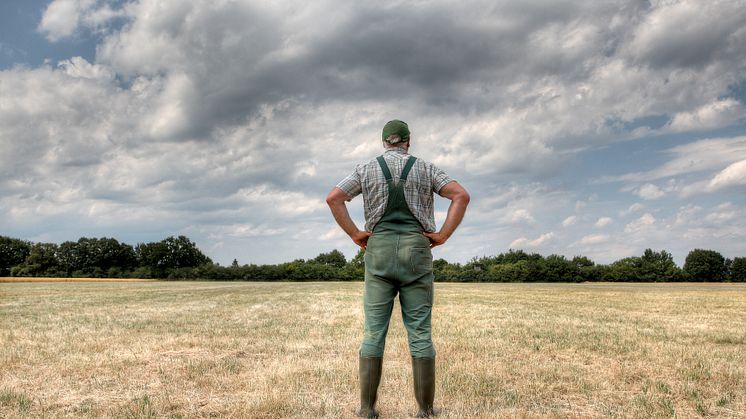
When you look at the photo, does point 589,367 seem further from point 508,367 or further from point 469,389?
point 469,389

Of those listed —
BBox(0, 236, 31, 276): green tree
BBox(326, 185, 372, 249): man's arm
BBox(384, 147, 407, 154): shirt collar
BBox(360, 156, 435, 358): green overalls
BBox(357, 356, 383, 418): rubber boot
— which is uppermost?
BBox(0, 236, 31, 276): green tree

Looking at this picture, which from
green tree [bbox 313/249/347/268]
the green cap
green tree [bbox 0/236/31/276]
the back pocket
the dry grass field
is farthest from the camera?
green tree [bbox 313/249/347/268]

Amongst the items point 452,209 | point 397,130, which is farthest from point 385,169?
point 452,209

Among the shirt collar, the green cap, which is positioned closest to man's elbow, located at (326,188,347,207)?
the shirt collar

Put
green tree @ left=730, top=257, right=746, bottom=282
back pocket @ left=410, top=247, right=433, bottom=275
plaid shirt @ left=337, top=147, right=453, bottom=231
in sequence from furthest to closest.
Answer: green tree @ left=730, top=257, right=746, bottom=282
plaid shirt @ left=337, top=147, right=453, bottom=231
back pocket @ left=410, top=247, right=433, bottom=275

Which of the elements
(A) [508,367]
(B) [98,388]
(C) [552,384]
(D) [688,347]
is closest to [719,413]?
(C) [552,384]

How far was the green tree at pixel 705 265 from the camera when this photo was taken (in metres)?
95.4

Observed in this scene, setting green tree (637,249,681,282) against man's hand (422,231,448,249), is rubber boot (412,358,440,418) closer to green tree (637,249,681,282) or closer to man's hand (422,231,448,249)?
man's hand (422,231,448,249)

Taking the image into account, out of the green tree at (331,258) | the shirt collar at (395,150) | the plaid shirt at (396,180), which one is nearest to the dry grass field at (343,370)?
the plaid shirt at (396,180)

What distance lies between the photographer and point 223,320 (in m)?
14.6

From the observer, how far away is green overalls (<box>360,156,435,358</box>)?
16.0 ft

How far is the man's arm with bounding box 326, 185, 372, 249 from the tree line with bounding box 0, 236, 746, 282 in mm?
86747

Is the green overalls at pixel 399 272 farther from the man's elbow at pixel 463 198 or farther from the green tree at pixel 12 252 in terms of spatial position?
the green tree at pixel 12 252

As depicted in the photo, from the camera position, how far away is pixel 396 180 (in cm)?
497
